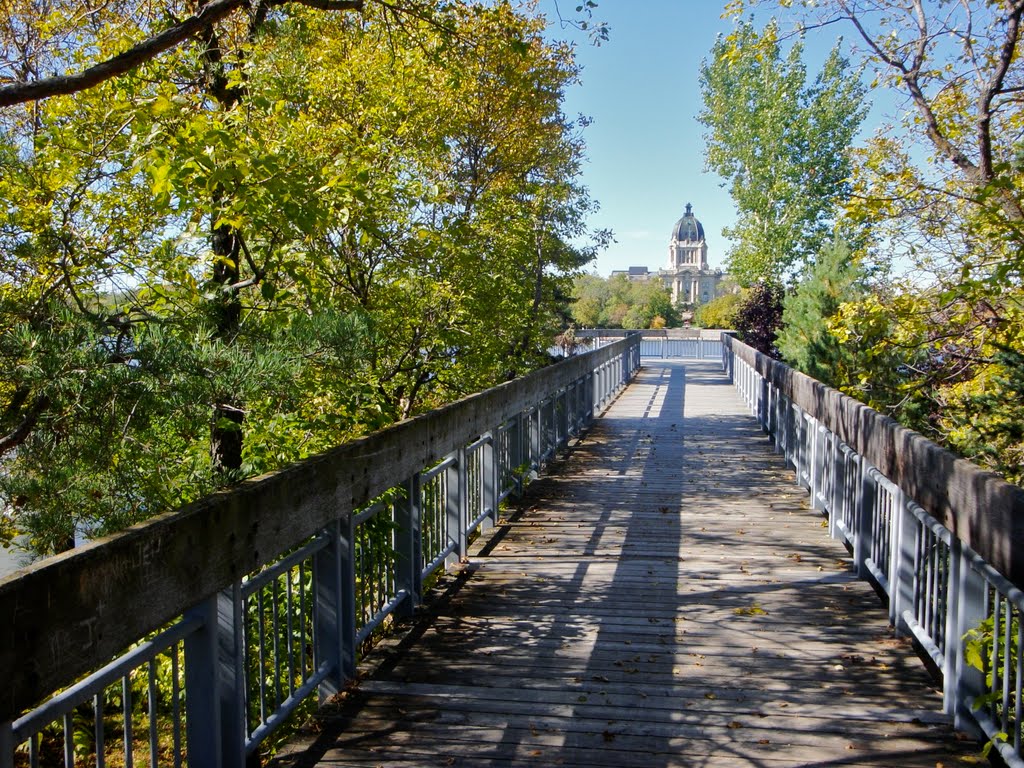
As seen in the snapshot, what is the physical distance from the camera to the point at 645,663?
4699 millimetres

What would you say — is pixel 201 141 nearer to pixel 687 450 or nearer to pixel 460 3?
pixel 460 3

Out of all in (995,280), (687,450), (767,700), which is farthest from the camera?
Answer: (687,450)

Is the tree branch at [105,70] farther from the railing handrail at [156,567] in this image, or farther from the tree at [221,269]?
the railing handrail at [156,567]

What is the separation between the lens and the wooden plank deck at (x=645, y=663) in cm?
373

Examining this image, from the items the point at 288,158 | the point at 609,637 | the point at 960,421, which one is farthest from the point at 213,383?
the point at 960,421

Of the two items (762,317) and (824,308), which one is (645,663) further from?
(762,317)

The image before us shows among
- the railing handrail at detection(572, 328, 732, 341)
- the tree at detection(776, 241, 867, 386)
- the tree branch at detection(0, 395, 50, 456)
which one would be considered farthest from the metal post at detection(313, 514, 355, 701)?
the railing handrail at detection(572, 328, 732, 341)

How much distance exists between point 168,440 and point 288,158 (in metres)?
1.75

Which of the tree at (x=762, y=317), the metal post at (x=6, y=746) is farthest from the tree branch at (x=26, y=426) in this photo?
the tree at (x=762, y=317)

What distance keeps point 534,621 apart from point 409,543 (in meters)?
0.87

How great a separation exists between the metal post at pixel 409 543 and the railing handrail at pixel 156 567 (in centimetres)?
52

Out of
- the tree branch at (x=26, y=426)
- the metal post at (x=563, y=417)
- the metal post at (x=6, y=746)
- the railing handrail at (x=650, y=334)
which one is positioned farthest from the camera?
the railing handrail at (x=650, y=334)

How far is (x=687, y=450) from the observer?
13023 millimetres

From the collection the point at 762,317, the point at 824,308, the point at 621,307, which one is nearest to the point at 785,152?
the point at 762,317
